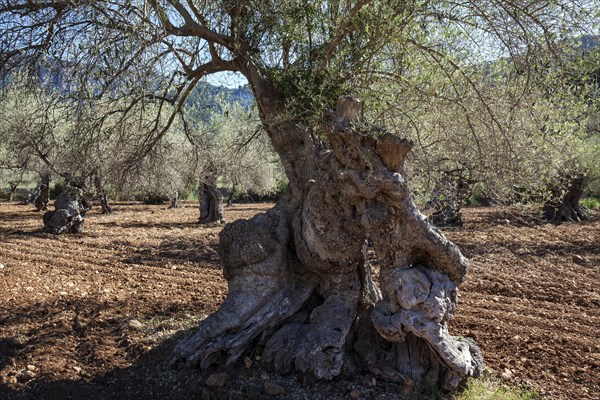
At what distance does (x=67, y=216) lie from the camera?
13766 mm

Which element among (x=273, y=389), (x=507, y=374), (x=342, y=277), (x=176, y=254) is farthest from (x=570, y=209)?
(x=273, y=389)

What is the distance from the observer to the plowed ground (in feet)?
15.3

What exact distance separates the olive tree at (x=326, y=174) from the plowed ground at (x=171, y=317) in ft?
1.28

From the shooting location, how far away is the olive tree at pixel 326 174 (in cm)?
440

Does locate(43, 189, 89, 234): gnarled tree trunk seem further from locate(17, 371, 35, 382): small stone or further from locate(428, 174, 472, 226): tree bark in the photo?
locate(428, 174, 472, 226): tree bark

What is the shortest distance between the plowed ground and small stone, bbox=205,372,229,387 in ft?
0.18

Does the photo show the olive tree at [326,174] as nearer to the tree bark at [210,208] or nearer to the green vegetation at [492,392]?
the green vegetation at [492,392]

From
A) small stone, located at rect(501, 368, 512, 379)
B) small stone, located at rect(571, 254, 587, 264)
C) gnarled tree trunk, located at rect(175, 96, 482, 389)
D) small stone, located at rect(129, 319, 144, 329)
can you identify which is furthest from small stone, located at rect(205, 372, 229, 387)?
small stone, located at rect(571, 254, 587, 264)

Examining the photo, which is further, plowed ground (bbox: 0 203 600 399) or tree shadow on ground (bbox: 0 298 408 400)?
plowed ground (bbox: 0 203 600 399)

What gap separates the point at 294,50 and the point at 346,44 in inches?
28.7

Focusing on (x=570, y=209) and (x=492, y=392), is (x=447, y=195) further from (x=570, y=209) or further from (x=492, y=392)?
(x=570, y=209)

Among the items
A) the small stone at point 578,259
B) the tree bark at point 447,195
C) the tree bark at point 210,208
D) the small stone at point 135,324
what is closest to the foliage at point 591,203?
the small stone at point 578,259

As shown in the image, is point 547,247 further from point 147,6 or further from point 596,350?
point 147,6

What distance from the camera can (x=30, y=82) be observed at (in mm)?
5648
